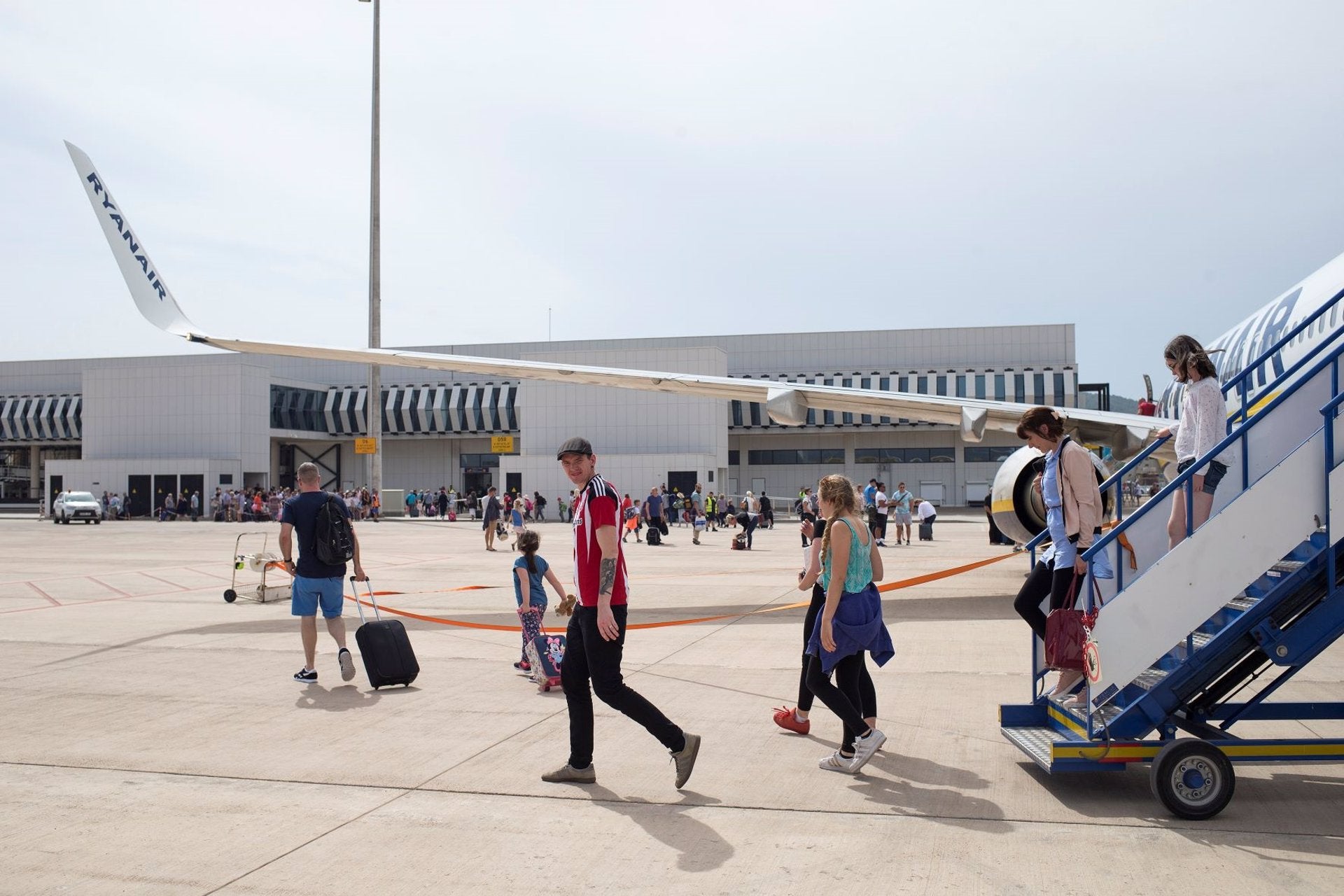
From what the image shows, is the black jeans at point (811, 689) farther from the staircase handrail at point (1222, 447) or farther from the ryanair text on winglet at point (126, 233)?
the ryanair text on winglet at point (126, 233)

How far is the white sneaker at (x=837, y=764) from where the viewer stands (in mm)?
6125

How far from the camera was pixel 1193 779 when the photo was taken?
520cm

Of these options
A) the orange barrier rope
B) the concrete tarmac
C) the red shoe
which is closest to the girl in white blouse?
the concrete tarmac

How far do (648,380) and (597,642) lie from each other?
10340 millimetres

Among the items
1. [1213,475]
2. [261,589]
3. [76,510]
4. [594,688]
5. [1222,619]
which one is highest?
[1213,475]

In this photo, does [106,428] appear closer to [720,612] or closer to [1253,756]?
[720,612]

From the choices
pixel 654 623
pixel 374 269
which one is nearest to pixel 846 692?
pixel 654 623

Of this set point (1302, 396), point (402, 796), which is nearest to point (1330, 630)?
point (1302, 396)

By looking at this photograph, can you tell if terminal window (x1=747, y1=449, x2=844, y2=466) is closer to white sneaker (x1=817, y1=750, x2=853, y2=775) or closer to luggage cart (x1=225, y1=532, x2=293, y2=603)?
luggage cart (x1=225, y1=532, x2=293, y2=603)

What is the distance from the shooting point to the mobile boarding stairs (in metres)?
5.23

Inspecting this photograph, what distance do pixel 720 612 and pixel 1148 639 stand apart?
881 cm

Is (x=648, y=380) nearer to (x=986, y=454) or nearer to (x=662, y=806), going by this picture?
(x=662, y=806)

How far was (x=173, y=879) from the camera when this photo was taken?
4492 mm

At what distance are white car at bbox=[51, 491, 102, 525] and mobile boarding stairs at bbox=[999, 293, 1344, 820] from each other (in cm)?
5179
